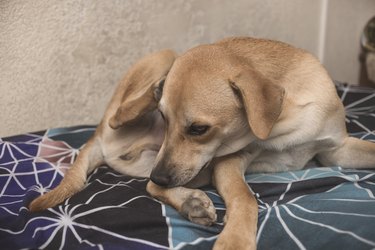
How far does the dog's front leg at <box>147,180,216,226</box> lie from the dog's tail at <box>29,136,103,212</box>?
33 centimetres

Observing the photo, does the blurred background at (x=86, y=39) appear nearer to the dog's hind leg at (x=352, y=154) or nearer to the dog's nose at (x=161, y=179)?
the dog's nose at (x=161, y=179)

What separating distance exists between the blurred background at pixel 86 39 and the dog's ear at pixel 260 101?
4.38 ft

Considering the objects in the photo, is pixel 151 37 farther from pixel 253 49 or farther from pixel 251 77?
pixel 251 77

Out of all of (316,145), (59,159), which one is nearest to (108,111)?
(59,159)

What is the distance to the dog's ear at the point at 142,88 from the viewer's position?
2002 millimetres

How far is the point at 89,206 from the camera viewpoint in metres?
1.70

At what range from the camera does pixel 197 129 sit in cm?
167

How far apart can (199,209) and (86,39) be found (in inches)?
58.9

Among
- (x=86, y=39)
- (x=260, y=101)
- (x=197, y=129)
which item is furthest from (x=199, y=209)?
(x=86, y=39)

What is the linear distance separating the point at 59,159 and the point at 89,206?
66 centimetres

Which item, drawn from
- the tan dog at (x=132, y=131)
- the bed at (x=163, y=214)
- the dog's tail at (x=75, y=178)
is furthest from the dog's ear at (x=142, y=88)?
the bed at (x=163, y=214)

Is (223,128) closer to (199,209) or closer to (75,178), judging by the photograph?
(199,209)

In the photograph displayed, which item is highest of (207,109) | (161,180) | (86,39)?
(86,39)

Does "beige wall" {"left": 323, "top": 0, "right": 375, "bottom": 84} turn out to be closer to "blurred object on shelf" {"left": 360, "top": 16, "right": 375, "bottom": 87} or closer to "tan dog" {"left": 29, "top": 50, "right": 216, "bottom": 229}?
"blurred object on shelf" {"left": 360, "top": 16, "right": 375, "bottom": 87}
